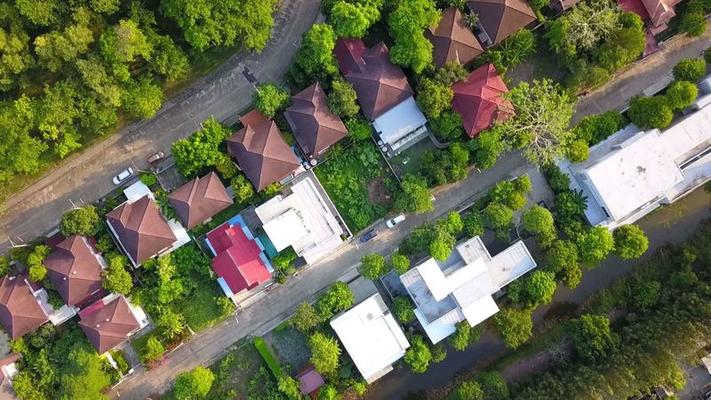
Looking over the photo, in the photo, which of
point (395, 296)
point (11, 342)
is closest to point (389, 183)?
point (395, 296)

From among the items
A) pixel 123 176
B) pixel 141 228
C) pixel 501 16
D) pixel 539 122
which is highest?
pixel 123 176

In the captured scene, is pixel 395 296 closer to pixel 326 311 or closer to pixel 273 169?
pixel 326 311

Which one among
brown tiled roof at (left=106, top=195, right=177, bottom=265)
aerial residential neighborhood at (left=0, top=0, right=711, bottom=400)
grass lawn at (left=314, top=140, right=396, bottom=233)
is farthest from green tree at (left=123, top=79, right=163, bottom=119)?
grass lawn at (left=314, top=140, right=396, bottom=233)

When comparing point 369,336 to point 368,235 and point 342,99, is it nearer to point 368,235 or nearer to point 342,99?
point 368,235

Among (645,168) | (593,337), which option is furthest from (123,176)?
(645,168)

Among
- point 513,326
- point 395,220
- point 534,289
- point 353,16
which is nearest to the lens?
point 353,16

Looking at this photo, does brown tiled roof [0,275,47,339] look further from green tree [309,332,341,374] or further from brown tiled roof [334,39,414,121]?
brown tiled roof [334,39,414,121]

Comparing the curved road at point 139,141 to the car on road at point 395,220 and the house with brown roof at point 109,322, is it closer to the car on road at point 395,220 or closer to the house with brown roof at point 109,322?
the house with brown roof at point 109,322
